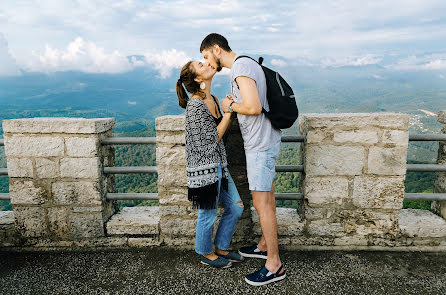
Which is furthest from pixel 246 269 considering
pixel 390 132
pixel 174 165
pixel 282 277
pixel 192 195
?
pixel 390 132

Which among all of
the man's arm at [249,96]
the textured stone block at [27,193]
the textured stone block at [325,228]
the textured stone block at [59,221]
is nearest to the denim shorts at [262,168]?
the man's arm at [249,96]

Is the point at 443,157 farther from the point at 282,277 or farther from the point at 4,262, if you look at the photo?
the point at 4,262

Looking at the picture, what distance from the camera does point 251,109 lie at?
2207 millimetres

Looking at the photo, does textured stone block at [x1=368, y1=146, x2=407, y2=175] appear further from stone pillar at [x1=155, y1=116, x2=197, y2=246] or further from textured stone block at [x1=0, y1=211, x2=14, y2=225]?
textured stone block at [x1=0, y1=211, x2=14, y2=225]

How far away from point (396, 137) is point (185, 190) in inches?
78.1

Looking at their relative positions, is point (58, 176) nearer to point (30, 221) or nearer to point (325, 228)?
point (30, 221)

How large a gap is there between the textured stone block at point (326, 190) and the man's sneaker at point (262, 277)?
0.82 m

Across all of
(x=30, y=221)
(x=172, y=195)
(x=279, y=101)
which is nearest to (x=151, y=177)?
(x=30, y=221)

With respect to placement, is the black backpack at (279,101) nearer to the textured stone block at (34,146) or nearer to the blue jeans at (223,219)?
the blue jeans at (223,219)

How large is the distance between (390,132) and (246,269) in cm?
176

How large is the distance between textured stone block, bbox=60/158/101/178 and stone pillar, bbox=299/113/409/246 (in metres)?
1.98

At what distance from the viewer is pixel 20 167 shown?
308 centimetres

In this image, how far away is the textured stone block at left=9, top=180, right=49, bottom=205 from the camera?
3107 mm

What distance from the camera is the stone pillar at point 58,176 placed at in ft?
9.79
